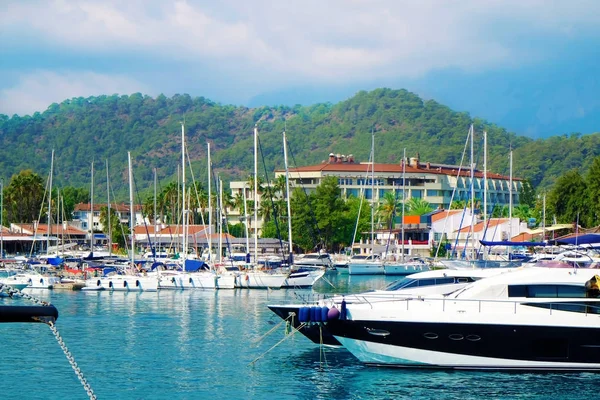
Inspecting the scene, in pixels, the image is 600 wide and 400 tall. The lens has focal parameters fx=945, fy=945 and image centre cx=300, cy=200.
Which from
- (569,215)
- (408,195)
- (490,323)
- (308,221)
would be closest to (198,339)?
(490,323)

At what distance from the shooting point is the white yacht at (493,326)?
32.1 meters

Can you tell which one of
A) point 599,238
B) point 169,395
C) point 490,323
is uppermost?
point 599,238

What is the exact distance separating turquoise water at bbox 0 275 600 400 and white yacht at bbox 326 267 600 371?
0.54 meters

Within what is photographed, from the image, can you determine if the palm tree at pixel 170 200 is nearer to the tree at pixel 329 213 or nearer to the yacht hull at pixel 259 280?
the tree at pixel 329 213

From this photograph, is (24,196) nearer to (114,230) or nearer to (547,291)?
(114,230)

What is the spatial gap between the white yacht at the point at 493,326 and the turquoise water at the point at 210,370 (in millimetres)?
538

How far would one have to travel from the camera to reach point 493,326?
3200 centimetres

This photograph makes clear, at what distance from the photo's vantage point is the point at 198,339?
44844 millimetres

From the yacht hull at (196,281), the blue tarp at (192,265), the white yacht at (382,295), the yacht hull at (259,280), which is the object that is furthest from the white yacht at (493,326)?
the blue tarp at (192,265)

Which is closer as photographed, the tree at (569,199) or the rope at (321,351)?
the rope at (321,351)

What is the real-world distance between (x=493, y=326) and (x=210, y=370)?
11.0 meters

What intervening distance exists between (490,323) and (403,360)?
3.36 meters

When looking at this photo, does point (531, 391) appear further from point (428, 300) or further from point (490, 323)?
point (428, 300)

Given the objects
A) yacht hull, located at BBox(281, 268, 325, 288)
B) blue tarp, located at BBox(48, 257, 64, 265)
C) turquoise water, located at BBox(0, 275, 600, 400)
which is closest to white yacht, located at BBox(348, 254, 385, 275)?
yacht hull, located at BBox(281, 268, 325, 288)
